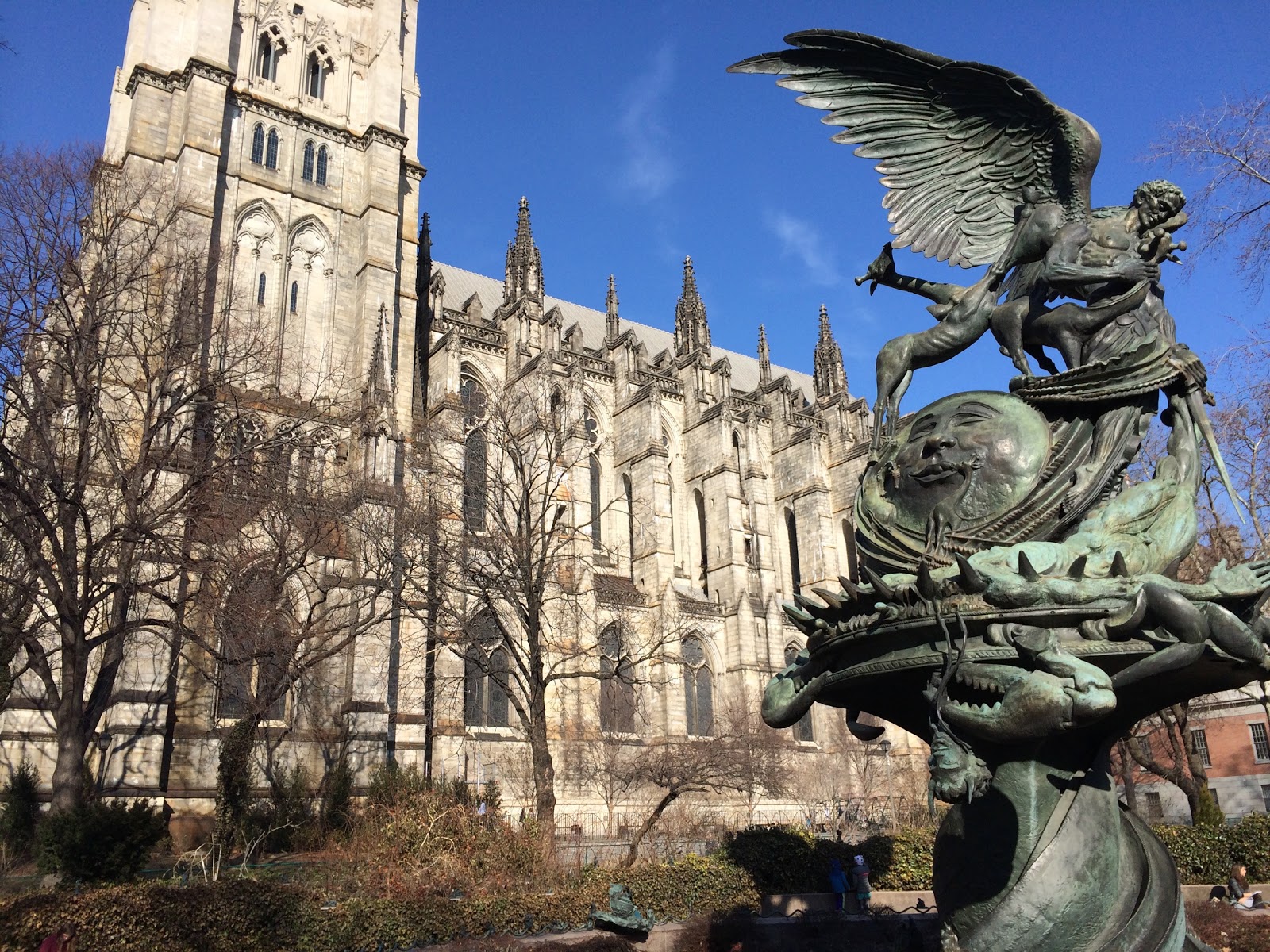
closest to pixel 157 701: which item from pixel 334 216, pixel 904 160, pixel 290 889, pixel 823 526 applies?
pixel 290 889

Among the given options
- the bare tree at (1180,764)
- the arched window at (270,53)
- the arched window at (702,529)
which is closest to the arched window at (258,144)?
the arched window at (270,53)

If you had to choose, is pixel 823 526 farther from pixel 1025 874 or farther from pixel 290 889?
pixel 1025 874

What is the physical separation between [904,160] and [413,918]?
976 cm

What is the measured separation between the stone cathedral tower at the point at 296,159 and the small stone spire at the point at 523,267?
19.8ft

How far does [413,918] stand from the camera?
11531mm

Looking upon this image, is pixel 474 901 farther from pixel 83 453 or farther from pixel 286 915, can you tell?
pixel 83 453

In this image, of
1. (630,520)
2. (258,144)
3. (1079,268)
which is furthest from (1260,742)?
(258,144)

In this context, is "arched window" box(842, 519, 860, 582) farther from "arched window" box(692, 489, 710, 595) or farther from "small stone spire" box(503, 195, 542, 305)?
"small stone spire" box(503, 195, 542, 305)

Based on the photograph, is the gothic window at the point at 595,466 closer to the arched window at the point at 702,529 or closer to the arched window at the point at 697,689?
the arched window at the point at 702,529

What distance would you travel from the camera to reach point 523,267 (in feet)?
135

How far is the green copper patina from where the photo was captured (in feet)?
14.8

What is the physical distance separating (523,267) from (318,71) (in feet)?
34.4

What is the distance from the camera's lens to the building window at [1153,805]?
36531 mm

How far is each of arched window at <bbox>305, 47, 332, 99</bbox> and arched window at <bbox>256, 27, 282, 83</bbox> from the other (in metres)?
1.17
